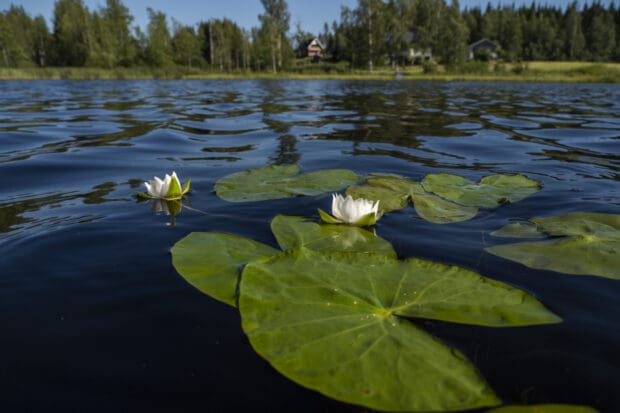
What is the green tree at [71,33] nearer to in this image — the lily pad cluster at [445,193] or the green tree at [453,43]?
the green tree at [453,43]

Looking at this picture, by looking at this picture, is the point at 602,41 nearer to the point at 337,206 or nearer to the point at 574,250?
the point at 574,250

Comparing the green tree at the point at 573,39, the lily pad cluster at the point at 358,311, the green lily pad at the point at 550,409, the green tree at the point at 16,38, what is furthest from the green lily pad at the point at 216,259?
the green tree at the point at 573,39

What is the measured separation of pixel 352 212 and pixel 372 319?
74 cm

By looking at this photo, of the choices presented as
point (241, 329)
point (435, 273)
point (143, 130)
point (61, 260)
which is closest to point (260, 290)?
point (241, 329)

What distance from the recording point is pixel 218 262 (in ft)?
4.33

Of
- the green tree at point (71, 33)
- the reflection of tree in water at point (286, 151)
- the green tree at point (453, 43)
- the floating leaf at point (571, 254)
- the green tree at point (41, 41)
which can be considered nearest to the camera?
the floating leaf at point (571, 254)

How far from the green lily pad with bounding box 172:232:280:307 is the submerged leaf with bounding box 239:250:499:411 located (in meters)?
0.09

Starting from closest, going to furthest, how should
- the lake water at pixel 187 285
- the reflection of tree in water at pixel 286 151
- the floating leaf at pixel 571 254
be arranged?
the lake water at pixel 187 285 → the floating leaf at pixel 571 254 → the reflection of tree in water at pixel 286 151

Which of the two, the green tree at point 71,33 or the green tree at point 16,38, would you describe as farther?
the green tree at point 71,33

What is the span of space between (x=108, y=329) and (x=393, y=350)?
75 centimetres

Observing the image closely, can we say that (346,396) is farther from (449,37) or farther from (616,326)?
(449,37)

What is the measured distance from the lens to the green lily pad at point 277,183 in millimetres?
2158

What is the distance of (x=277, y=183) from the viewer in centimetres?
238

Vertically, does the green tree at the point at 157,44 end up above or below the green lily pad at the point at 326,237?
above
